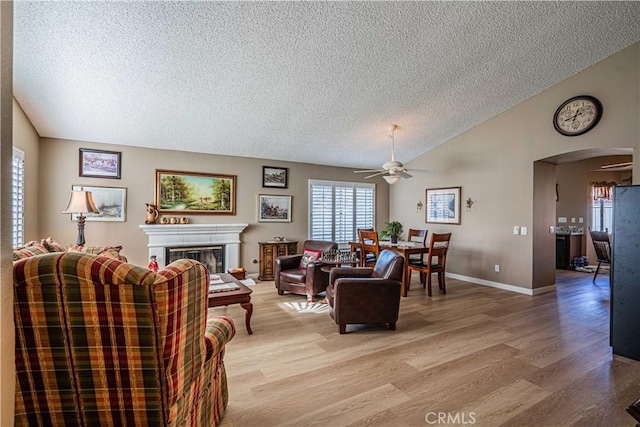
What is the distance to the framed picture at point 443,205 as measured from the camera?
20.1 feet

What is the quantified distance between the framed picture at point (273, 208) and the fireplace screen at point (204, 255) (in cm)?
106

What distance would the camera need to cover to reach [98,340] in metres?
1.20

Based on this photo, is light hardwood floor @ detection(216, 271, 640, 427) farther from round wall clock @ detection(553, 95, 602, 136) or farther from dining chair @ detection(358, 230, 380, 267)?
round wall clock @ detection(553, 95, 602, 136)

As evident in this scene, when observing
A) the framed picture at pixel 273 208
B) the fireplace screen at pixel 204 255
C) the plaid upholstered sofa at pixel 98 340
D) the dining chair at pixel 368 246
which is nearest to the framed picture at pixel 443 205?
the dining chair at pixel 368 246

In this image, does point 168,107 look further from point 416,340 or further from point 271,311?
point 416,340

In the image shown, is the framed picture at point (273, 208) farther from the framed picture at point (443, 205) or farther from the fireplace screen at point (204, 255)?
the framed picture at point (443, 205)

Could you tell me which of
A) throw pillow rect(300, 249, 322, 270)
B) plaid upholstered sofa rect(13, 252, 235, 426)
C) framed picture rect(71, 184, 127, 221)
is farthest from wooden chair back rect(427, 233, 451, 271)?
framed picture rect(71, 184, 127, 221)

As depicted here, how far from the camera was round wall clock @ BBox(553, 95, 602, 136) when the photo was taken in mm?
4219

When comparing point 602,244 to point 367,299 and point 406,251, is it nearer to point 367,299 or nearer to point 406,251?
point 406,251

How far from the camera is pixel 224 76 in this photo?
3611mm

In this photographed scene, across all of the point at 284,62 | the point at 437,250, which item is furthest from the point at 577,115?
the point at 284,62

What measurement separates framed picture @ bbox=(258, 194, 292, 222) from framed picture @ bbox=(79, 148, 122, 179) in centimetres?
251

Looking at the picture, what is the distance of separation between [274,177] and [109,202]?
293 cm

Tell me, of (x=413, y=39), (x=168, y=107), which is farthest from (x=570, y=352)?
(x=168, y=107)
